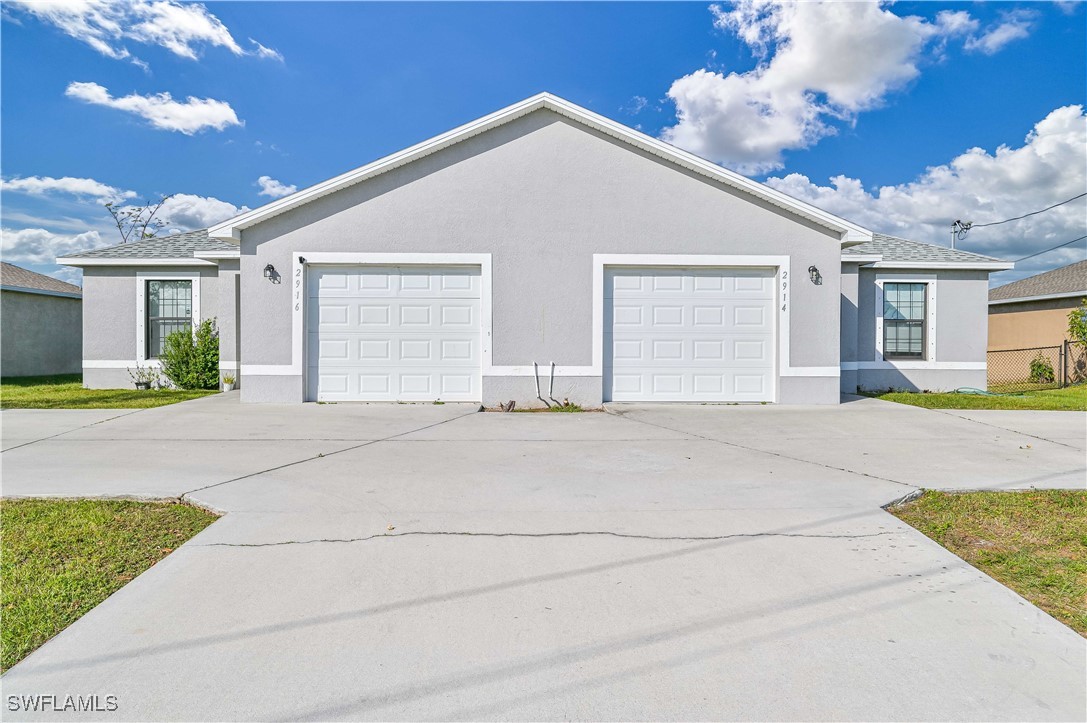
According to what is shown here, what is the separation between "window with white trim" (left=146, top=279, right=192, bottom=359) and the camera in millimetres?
13984

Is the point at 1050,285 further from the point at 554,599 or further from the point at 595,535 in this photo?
the point at 554,599

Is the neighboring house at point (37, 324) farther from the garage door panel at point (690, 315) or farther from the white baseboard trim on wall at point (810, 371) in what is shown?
the white baseboard trim on wall at point (810, 371)

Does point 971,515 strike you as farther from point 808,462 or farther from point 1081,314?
point 1081,314

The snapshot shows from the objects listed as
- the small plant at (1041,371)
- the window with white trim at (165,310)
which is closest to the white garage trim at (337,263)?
the window with white trim at (165,310)

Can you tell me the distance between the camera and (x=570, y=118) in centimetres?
1083

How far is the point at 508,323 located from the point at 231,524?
6.98 metres

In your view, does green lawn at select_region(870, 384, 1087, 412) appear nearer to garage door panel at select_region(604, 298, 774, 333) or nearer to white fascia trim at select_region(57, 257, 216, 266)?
garage door panel at select_region(604, 298, 774, 333)

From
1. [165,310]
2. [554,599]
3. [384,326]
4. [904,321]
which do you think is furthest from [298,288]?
[904,321]

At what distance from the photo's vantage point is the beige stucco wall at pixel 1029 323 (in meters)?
18.1

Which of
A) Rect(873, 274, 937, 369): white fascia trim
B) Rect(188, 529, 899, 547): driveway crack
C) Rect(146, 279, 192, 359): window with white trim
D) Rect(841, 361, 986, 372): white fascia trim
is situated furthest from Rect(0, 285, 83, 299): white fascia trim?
Rect(873, 274, 937, 369): white fascia trim

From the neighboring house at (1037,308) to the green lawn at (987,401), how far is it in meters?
6.23

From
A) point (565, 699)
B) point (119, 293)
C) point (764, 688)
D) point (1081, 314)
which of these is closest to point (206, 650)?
point (565, 699)

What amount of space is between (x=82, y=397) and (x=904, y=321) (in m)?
18.5

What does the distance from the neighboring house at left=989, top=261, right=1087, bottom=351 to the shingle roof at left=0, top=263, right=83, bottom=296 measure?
103 ft
